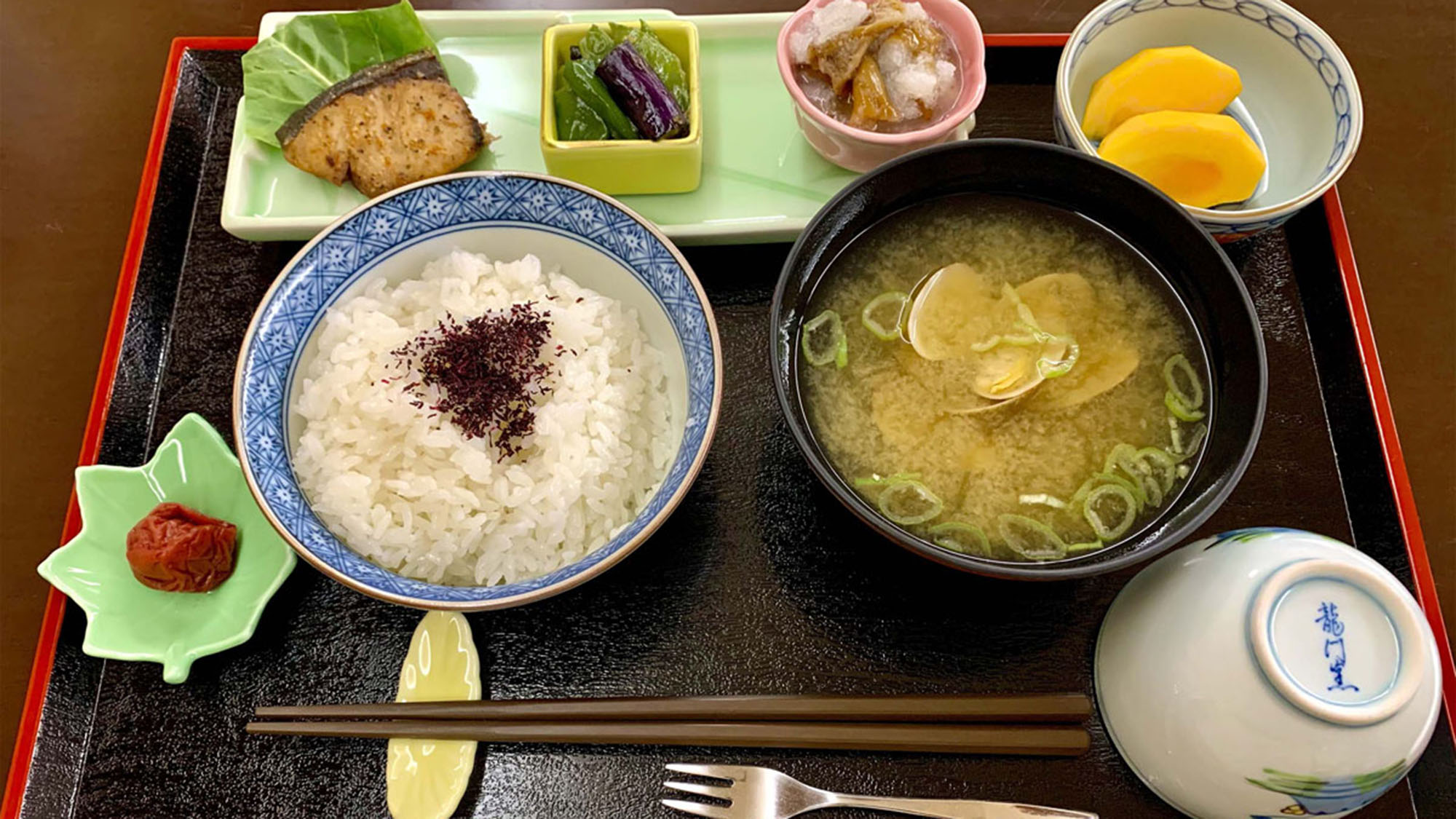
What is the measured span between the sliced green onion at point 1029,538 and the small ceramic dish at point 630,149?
1139mm

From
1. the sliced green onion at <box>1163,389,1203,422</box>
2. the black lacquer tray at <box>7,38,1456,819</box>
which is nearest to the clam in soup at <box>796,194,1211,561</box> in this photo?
the sliced green onion at <box>1163,389,1203,422</box>

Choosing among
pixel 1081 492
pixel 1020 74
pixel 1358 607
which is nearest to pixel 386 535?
pixel 1081 492

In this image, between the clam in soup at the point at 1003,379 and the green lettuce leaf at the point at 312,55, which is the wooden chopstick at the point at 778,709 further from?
the green lettuce leaf at the point at 312,55

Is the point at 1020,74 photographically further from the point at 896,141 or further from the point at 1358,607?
the point at 1358,607

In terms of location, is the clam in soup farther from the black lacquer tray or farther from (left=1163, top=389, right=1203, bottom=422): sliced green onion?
the black lacquer tray

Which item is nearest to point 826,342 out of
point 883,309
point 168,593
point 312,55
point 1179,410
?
point 883,309

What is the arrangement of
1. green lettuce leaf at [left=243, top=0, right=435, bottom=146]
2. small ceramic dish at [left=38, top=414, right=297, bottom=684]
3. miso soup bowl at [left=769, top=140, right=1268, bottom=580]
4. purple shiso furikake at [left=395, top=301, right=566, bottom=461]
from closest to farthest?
miso soup bowl at [left=769, top=140, right=1268, bottom=580] < small ceramic dish at [left=38, top=414, right=297, bottom=684] < purple shiso furikake at [left=395, top=301, right=566, bottom=461] < green lettuce leaf at [left=243, top=0, right=435, bottom=146]

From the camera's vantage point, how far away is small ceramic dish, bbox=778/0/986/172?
2.15m

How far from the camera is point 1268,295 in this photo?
2.23 m

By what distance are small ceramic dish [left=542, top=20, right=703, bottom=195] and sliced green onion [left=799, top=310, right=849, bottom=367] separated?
1.90 feet

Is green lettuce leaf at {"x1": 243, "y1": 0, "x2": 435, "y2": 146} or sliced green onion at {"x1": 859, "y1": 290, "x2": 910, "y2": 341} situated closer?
sliced green onion at {"x1": 859, "y1": 290, "x2": 910, "y2": 341}

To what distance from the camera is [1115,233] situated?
1.93 meters

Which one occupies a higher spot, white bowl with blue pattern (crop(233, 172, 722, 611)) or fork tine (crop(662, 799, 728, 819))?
white bowl with blue pattern (crop(233, 172, 722, 611))

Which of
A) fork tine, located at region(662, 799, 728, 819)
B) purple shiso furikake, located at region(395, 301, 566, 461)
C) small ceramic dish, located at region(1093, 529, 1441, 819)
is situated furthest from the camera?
purple shiso furikake, located at region(395, 301, 566, 461)
